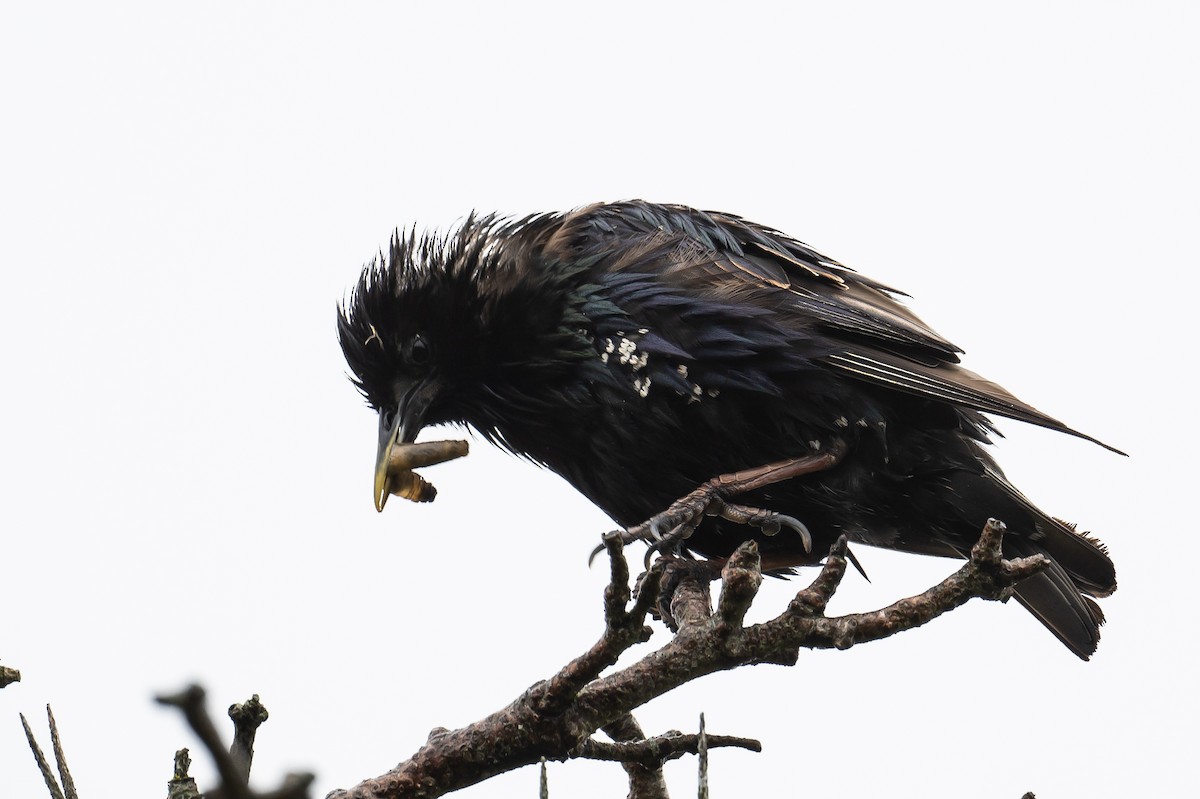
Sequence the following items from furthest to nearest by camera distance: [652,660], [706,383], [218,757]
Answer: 1. [706,383]
2. [652,660]
3. [218,757]

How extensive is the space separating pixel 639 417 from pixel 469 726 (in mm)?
1478

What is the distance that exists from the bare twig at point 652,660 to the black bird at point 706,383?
34.8 inches

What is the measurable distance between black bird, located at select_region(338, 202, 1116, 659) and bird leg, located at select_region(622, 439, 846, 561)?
16 mm

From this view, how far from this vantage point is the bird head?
14.1 ft

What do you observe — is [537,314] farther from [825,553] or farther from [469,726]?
[469,726]

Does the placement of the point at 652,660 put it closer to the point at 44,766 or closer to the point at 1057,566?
the point at 44,766

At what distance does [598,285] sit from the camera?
425cm

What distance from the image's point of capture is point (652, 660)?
2.85 meters

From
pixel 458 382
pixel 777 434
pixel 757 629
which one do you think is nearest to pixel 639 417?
pixel 777 434

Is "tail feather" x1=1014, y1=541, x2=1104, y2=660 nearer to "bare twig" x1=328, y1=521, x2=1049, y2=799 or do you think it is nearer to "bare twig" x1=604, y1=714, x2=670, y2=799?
"bare twig" x1=328, y1=521, x2=1049, y2=799

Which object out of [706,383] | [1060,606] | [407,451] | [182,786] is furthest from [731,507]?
[182,786]

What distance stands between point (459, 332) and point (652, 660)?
1909 mm

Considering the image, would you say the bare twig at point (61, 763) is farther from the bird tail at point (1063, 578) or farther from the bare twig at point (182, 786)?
the bird tail at point (1063, 578)

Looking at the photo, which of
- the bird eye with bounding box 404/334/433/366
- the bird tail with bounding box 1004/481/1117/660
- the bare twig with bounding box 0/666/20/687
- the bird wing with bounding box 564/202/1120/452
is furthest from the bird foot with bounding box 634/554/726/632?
the bare twig with bounding box 0/666/20/687
